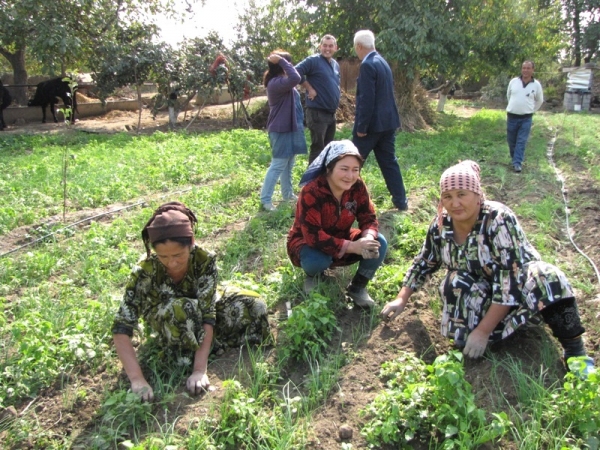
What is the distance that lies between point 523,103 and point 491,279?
5808mm

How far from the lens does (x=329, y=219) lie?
11.4 feet

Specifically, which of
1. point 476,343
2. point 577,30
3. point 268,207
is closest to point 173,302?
point 476,343

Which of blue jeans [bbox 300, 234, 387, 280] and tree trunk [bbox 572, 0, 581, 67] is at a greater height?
tree trunk [bbox 572, 0, 581, 67]

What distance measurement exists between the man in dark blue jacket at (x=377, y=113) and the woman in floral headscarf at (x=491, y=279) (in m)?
2.45

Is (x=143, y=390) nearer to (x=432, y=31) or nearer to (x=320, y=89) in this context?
(x=320, y=89)

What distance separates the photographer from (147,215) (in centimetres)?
538

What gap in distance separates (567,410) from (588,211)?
404 centimetres

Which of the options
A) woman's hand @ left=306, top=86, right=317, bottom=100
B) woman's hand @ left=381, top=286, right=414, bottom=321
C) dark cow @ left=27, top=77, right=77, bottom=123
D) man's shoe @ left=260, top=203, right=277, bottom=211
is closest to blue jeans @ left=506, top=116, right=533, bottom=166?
woman's hand @ left=306, top=86, right=317, bottom=100

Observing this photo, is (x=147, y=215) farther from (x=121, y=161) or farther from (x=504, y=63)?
(x=504, y=63)

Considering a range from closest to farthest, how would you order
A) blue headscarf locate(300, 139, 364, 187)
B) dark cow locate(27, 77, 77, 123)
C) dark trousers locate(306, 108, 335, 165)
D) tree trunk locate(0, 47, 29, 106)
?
blue headscarf locate(300, 139, 364, 187) < dark trousers locate(306, 108, 335, 165) < dark cow locate(27, 77, 77, 123) < tree trunk locate(0, 47, 29, 106)

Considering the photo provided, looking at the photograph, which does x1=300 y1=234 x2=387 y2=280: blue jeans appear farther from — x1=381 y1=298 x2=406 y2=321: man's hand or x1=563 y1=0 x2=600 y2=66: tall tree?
x1=563 y1=0 x2=600 y2=66: tall tree

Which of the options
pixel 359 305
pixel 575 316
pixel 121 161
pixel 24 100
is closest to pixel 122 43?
pixel 24 100

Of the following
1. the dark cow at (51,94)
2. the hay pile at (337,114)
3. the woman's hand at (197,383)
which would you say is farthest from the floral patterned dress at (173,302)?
the dark cow at (51,94)

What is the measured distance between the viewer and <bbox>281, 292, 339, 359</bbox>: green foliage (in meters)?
2.93
